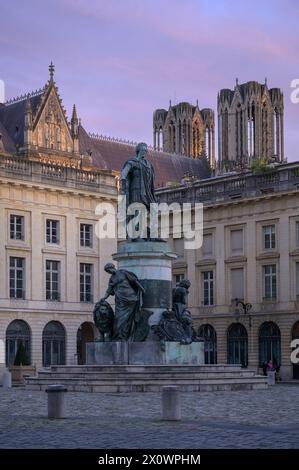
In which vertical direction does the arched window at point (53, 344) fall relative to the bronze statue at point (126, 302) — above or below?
below

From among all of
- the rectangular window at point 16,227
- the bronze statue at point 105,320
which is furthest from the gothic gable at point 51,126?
the bronze statue at point 105,320

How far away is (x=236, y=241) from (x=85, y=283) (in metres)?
10.0

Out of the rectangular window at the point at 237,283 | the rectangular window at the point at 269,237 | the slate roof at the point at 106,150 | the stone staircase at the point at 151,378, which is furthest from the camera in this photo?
the slate roof at the point at 106,150

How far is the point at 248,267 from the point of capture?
67000 millimetres

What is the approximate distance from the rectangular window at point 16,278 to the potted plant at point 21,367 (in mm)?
6197

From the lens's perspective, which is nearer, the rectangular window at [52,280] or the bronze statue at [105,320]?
the bronze statue at [105,320]

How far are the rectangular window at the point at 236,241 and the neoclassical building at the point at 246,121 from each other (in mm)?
57507

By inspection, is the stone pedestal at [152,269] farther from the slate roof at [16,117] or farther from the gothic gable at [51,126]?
the slate roof at [16,117]

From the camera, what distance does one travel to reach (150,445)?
17.2 meters

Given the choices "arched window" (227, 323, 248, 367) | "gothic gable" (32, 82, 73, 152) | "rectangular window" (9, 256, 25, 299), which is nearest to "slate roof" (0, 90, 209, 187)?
"gothic gable" (32, 82, 73, 152)

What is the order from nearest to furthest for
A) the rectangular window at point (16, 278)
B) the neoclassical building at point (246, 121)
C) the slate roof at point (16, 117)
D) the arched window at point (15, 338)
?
the arched window at point (15, 338) → the rectangular window at point (16, 278) → the slate roof at point (16, 117) → the neoclassical building at point (246, 121)

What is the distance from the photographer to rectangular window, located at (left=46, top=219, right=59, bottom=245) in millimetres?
67625

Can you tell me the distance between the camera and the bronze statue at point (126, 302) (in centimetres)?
3372

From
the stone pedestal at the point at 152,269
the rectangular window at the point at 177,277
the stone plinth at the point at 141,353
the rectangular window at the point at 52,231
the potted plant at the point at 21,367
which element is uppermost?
the rectangular window at the point at 52,231
